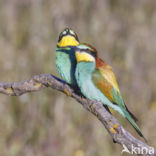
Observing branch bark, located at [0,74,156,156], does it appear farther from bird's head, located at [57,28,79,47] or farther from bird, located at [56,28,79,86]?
bird's head, located at [57,28,79,47]

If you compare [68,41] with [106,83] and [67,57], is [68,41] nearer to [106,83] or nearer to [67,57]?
[67,57]

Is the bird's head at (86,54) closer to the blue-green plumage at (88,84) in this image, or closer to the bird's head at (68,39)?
the blue-green plumage at (88,84)

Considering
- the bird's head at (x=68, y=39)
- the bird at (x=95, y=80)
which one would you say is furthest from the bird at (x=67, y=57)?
the bird at (x=95, y=80)

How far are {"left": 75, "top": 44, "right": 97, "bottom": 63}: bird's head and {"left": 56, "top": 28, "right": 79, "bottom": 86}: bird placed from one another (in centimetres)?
13

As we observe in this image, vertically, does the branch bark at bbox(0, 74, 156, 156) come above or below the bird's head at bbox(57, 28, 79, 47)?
below

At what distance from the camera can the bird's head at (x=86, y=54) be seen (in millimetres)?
2740

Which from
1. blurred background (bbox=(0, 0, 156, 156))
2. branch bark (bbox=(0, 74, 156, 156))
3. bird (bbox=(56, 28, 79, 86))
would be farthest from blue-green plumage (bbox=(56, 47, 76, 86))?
blurred background (bbox=(0, 0, 156, 156))

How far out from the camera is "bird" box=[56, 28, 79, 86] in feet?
9.43

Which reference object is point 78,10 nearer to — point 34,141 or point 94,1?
point 94,1

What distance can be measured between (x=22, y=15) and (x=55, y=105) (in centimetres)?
253

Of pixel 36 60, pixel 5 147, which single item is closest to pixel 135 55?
pixel 36 60

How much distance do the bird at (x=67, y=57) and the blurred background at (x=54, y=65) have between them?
0.76 m

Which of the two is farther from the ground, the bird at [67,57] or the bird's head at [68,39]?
the bird's head at [68,39]

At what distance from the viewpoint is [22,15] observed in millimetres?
6266
